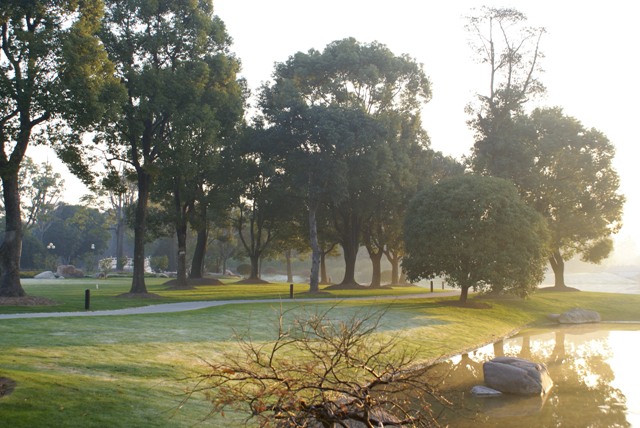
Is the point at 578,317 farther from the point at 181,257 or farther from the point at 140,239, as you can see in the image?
the point at 181,257

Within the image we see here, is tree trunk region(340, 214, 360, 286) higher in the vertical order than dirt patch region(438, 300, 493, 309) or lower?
higher

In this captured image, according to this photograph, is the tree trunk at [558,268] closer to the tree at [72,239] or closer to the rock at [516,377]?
the rock at [516,377]

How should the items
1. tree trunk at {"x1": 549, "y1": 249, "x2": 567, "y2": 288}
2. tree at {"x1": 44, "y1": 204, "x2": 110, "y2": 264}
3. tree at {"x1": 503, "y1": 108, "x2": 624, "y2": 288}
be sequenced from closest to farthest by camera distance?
tree at {"x1": 503, "y1": 108, "x2": 624, "y2": 288} → tree trunk at {"x1": 549, "y1": 249, "x2": 567, "y2": 288} → tree at {"x1": 44, "y1": 204, "x2": 110, "y2": 264}

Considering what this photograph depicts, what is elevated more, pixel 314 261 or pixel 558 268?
pixel 314 261

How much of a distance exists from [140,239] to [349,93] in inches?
978

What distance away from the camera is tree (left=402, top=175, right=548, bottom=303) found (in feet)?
120

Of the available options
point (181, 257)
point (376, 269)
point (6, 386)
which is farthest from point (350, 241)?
point (6, 386)

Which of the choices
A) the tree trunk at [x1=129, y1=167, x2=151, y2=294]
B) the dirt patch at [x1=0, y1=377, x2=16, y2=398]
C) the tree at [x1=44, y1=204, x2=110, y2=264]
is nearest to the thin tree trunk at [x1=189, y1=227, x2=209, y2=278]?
the tree trunk at [x1=129, y1=167, x2=151, y2=294]

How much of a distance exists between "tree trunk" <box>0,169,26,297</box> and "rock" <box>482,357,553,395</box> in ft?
→ 69.0

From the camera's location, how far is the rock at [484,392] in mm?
17453

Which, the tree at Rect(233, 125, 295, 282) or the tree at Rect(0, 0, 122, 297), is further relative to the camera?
the tree at Rect(233, 125, 295, 282)

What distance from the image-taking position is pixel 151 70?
114 feet

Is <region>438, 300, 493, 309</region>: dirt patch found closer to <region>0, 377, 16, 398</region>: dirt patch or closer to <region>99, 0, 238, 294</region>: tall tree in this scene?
<region>99, 0, 238, 294</region>: tall tree

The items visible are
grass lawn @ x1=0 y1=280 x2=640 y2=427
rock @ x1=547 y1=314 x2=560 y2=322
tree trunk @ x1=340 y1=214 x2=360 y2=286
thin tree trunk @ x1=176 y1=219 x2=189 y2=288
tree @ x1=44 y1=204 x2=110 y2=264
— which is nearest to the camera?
grass lawn @ x1=0 y1=280 x2=640 y2=427
